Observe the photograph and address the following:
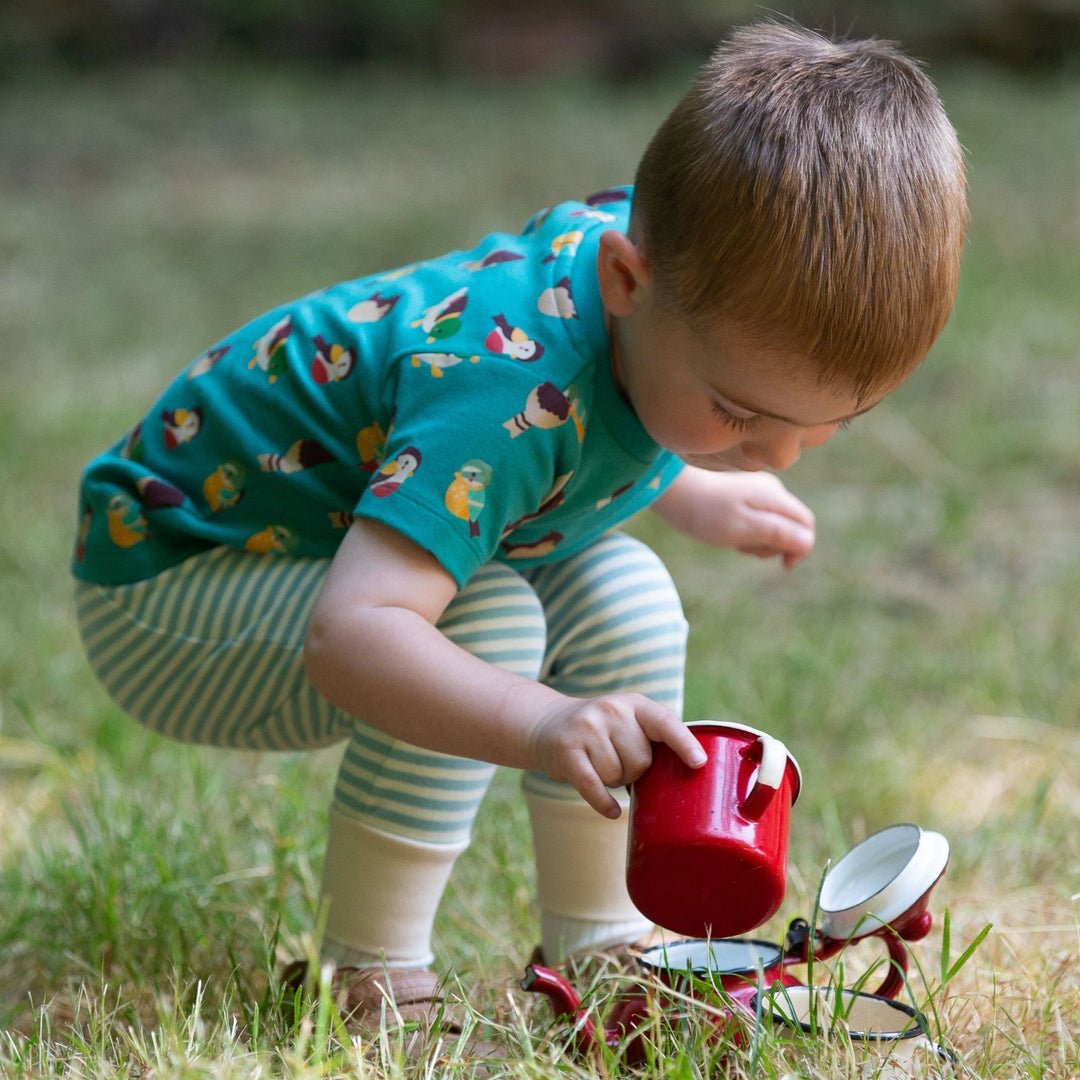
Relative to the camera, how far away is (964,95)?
7.20 m

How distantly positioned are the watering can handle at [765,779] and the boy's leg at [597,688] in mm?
394

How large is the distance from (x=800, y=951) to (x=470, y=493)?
48 centimetres

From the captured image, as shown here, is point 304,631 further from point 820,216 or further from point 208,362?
point 820,216

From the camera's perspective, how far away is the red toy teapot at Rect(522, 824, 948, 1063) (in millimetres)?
1171

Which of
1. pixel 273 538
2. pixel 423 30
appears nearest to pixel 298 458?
pixel 273 538

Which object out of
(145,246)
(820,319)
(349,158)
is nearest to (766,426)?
(820,319)

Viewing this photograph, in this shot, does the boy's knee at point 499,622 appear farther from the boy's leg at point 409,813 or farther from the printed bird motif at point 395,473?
the printed bird motif at point 395,473

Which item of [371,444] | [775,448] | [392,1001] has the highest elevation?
[775,448]

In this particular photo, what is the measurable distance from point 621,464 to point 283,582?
36cm

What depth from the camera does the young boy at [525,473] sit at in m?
1.17

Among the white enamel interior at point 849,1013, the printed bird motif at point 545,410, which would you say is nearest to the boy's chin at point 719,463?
the printed bird motif at point 545,410

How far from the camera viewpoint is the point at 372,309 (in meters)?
1.46

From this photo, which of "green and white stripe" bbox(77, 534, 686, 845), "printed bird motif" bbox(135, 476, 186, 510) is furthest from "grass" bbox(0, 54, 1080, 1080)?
"printed bird motif" bbox(135, 476, 186, 510)

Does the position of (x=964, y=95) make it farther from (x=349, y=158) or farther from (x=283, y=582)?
(x=283, y=582)
